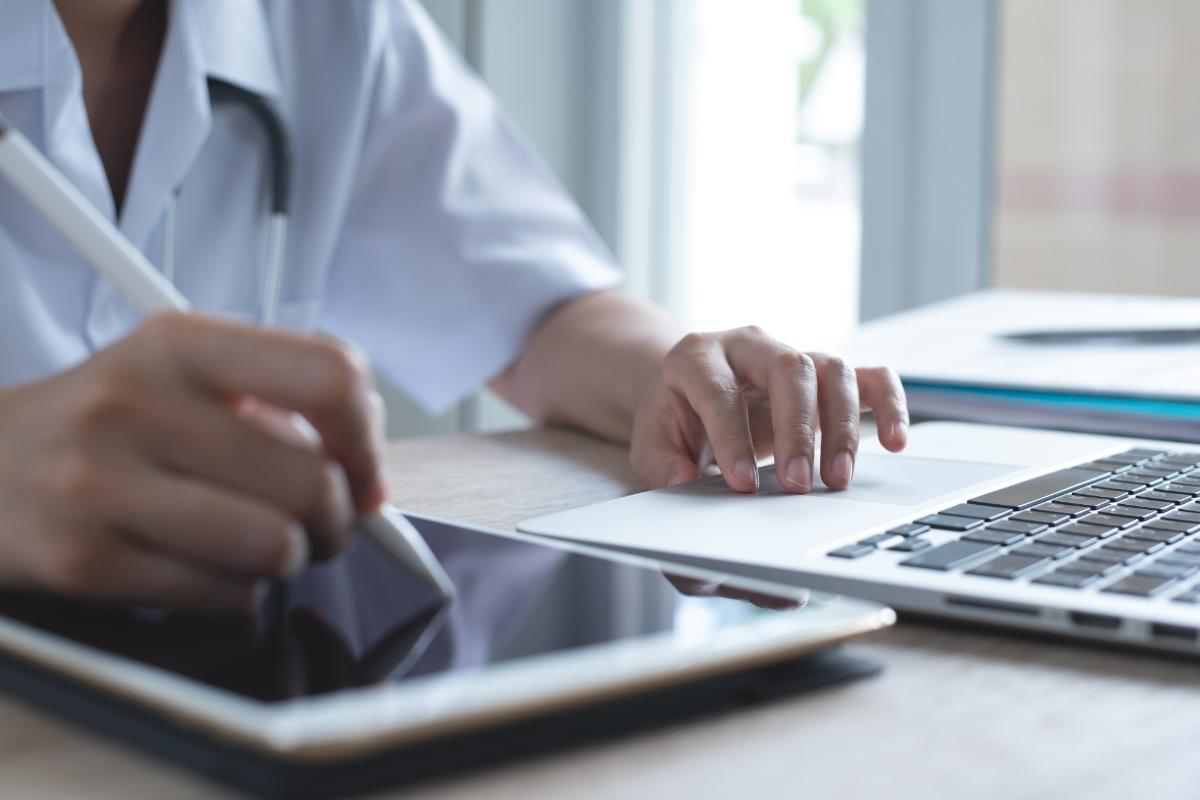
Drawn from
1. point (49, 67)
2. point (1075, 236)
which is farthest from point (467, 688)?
point (1075, 236)

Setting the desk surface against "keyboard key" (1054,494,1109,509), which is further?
"keyboard key" (1054,494,1109,509)

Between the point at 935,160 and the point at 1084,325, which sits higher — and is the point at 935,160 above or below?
above

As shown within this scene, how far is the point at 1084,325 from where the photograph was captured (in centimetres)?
114

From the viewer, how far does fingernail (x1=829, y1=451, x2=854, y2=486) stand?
588 mm

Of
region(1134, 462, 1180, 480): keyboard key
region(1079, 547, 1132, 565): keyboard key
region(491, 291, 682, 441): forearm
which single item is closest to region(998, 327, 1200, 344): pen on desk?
region(491, 291, 682, 441): forearm

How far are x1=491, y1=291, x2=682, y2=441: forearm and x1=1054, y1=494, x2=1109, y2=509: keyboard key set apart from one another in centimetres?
31

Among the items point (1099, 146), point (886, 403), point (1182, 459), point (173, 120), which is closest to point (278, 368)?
point (886, 403)

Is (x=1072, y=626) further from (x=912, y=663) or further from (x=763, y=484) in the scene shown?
(x=763, y=484)

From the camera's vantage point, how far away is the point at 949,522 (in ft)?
1.63

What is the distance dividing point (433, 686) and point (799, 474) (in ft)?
1.00

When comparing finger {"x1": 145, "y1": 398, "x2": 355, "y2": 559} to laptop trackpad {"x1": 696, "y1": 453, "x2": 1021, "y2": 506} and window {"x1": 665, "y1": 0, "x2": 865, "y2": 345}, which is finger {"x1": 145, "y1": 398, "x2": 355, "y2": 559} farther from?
window {"x1": 665, "y1": 0, "x2": 865, "y2": 345}

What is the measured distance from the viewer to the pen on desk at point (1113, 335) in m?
1.04

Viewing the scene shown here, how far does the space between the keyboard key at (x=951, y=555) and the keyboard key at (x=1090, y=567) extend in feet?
0.09

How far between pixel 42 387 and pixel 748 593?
22cm
